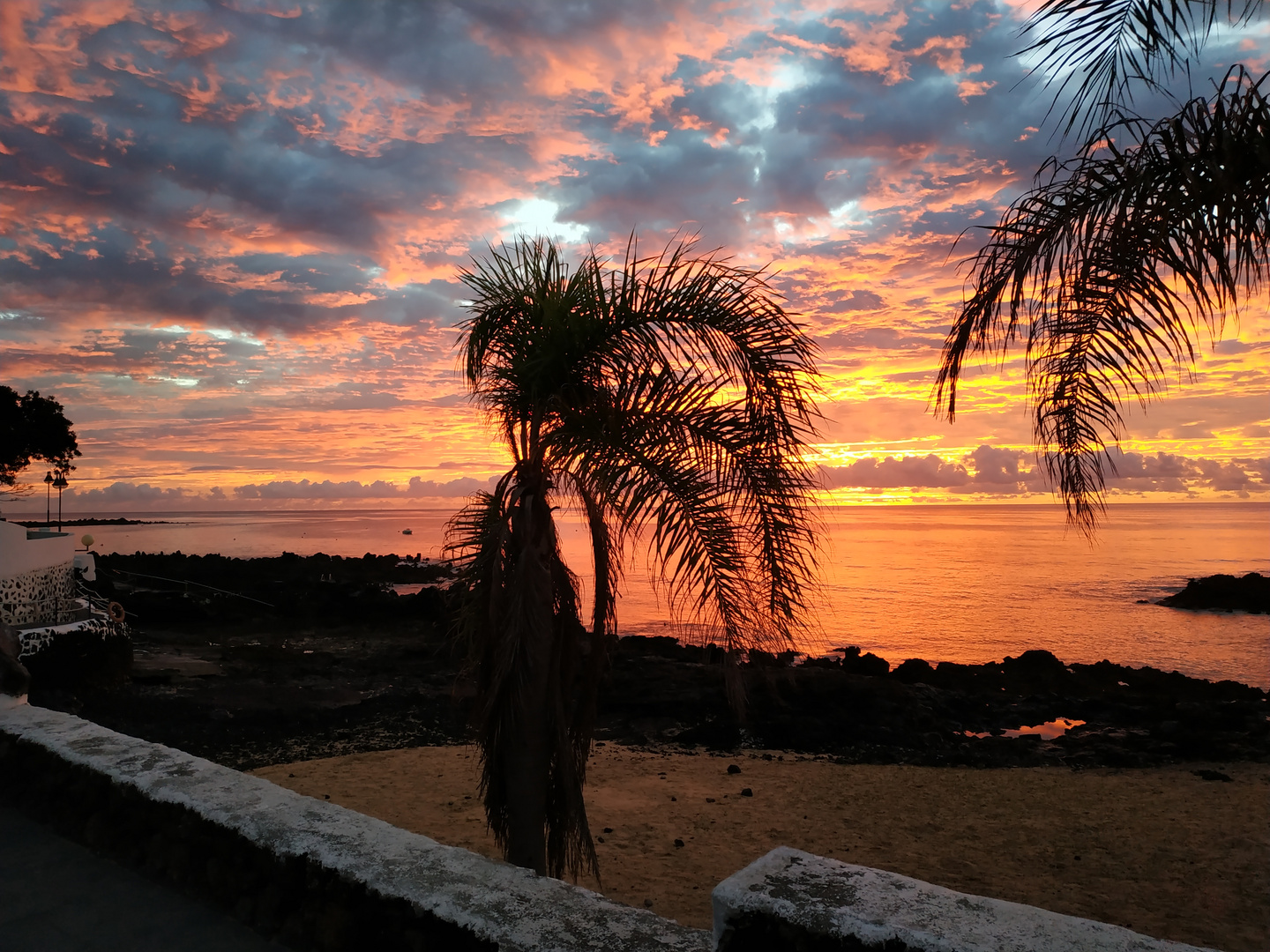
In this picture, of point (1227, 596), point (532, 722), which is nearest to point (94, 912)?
point (532, 722)

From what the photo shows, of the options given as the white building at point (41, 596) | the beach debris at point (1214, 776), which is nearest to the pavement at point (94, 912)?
the white building at point (41, 596)

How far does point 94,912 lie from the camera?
11.0ft

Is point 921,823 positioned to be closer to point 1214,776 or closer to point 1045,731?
point 1214,776

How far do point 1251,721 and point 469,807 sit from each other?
1315cm

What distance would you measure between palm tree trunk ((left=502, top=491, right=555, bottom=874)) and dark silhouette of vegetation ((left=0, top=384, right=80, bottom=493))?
32.7 meters

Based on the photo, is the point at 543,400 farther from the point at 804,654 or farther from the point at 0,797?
the point at 804,654

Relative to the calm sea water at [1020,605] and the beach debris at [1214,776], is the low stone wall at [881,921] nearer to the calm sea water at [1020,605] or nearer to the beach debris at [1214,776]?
the calm sea water at [1020,605]

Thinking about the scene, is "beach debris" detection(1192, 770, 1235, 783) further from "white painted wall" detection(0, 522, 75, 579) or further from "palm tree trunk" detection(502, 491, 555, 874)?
"white painted wall" detection(0, 522, 75, 579)

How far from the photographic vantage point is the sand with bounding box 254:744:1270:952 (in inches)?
274

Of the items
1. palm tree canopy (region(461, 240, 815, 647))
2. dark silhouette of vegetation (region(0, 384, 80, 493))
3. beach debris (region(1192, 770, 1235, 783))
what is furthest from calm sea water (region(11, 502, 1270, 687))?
dark silhouette of vegetation (region(0, 384, 80, 493))

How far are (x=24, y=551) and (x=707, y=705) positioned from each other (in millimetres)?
11815

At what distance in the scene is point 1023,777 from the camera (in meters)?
11.0

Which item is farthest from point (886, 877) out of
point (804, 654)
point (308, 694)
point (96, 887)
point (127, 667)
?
point (804, 654)

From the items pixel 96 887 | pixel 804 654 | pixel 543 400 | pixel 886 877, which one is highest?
pixel 543 400
